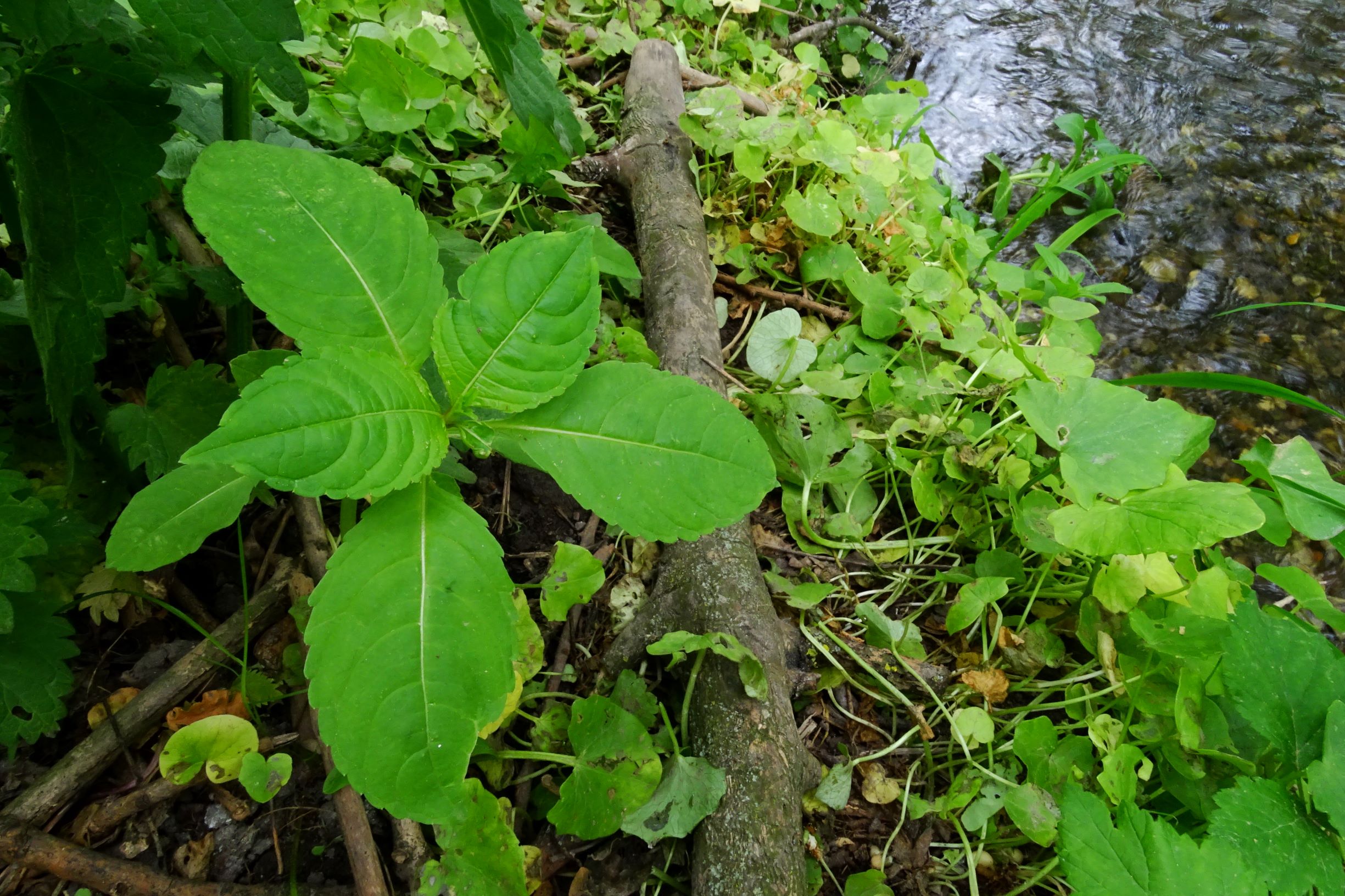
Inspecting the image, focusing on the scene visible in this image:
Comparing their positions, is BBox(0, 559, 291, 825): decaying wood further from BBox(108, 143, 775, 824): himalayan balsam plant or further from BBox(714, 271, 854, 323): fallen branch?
BBox(714, 271, 854, 323): fallen branch

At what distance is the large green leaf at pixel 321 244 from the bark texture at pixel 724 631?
79cm

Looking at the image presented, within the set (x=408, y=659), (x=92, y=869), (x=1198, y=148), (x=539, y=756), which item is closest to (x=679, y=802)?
(x=539, y=756)

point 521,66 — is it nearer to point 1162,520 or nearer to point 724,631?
point 724,631

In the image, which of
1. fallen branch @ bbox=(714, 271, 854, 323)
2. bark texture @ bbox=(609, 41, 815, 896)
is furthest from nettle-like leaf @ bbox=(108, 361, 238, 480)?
fallen branch @ bbox=(714, 271, 854, 323)

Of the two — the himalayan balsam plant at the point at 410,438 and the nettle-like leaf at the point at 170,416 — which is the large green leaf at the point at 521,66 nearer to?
the himalayan balsam plant at the point at 410,438

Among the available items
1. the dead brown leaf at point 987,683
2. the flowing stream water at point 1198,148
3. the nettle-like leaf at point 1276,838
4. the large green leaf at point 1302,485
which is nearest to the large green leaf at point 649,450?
the dead brown leaf at point 987,683

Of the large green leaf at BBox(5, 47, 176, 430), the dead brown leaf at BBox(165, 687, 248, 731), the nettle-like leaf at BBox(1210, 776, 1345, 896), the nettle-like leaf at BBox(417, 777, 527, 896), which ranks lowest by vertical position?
the nettle-like leaf at BBox(1210, 776, 1345, 896)

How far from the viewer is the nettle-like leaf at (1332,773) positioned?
4.60ft

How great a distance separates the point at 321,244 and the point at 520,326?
331mm

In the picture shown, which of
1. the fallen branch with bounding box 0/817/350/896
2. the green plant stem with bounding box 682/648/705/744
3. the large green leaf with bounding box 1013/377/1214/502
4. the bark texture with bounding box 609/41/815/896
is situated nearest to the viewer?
the fallen branch with bounding box 0/817/350/896

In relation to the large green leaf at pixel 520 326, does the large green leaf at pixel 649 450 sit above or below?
below

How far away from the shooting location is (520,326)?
1.14m

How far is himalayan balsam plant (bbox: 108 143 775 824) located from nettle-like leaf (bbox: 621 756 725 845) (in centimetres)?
47

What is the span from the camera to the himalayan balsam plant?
3.01ft
